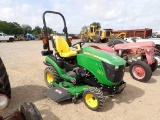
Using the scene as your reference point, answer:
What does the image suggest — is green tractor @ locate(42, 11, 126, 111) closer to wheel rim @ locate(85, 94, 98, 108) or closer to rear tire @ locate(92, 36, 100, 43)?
wheel rim @ locate(85, 94, 98, 108)

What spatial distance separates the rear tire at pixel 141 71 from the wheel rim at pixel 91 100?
8.23 feet

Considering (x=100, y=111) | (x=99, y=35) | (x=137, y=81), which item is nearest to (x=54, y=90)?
(x=100, y=111)

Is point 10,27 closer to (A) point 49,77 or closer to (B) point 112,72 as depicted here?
(A) point 49,77

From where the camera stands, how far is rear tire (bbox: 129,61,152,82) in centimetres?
534

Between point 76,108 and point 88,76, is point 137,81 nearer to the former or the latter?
point 88,76

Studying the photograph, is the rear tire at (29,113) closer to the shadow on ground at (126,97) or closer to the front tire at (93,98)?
the front tire at (93,98)

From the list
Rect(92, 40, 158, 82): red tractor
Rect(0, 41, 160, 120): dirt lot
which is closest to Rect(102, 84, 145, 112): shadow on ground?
Rect(0, 41, 160, 120): dirt lot

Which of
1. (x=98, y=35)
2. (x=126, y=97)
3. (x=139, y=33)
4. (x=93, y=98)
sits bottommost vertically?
(x=126, y=97)

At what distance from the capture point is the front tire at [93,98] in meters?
3.43

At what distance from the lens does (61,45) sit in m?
4.74

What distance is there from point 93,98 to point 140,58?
3.46 m

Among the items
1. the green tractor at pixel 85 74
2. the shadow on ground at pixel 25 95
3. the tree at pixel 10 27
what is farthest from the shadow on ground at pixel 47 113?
the tree at pixel 10 27

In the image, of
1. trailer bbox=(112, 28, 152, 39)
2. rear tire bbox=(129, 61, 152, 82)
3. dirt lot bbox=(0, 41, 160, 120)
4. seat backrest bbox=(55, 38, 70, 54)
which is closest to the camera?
dirt lot bbox=(0, 41, 160, 120)

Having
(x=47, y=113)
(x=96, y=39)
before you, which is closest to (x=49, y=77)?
(x=47, y=113)
